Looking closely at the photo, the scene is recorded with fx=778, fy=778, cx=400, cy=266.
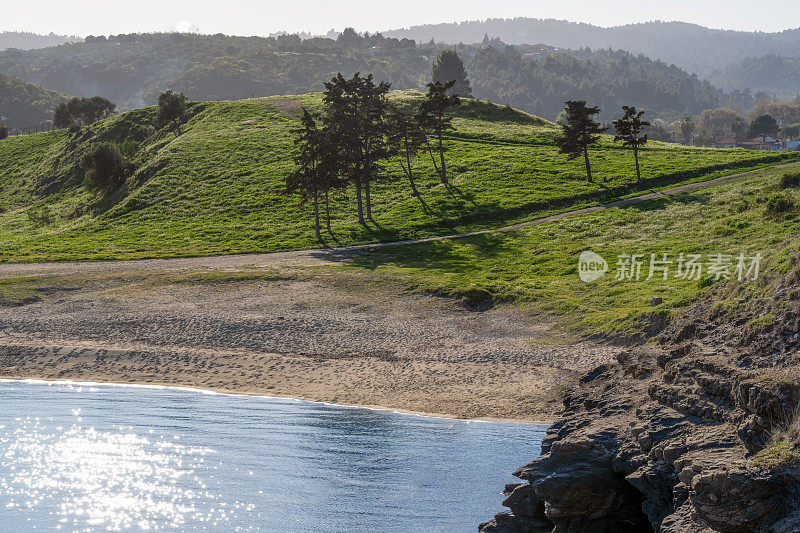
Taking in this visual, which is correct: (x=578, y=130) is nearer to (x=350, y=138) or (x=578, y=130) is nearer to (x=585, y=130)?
(x=585, y=130)

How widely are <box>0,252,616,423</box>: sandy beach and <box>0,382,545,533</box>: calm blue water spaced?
245cm

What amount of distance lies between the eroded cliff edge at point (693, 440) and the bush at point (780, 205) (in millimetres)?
37185

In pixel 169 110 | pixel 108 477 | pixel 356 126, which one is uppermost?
pixel 169 110

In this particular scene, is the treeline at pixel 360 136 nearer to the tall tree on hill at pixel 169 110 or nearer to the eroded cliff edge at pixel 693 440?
the tall tree on hill at pixel 169 110

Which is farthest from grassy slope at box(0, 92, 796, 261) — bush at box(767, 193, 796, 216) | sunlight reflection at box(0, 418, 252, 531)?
sunlight reflection at box(0, 418, 252, 531)

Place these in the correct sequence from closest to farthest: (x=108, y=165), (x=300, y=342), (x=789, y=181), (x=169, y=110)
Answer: (x=300, y=342)
(x=789, y=181)
(x=108, y=165)
(x=169, y=110)

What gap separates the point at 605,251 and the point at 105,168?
2921 inches

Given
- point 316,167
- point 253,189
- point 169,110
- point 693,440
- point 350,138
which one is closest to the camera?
point 693,440

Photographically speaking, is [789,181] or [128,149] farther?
[128,149]

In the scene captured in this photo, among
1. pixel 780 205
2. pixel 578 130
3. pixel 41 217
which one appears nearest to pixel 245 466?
pixel 780 205

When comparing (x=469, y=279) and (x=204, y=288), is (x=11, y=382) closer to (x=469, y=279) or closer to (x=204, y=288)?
(x=204, y=288)

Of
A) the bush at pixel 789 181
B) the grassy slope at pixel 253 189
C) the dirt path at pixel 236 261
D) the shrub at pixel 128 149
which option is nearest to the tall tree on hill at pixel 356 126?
the grassy slope at pixel 253 189

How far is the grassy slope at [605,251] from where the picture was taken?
47344mm

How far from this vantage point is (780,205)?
59.7 meters
